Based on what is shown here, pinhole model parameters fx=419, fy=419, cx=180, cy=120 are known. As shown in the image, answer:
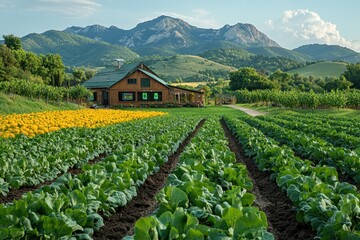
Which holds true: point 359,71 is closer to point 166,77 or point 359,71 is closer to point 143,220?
point 166,77

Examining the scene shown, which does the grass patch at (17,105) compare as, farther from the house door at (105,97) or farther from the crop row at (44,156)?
the house door at (105,97)

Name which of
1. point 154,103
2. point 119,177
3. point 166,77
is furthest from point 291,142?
point 166,77

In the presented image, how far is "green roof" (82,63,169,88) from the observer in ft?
202

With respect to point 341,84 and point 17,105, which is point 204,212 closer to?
point 17,105

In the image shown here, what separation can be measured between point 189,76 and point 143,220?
492 ft

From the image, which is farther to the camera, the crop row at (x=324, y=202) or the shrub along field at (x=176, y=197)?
the crop row at (x=324, y=202)

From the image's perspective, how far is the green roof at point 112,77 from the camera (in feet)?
202

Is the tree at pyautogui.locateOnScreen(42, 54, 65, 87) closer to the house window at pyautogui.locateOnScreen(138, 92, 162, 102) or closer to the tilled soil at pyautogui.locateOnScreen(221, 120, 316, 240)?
the house window at pyautogui.locateOnScreen(138, 92, 162, 102)

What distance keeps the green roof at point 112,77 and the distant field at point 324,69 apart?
89.8 m

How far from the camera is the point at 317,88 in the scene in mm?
94875

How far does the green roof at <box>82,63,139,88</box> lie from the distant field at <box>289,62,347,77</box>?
295 ft

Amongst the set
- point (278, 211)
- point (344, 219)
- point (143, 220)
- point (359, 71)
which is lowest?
point (278, 211)

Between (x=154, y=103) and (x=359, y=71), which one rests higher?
(x=359, y=71)

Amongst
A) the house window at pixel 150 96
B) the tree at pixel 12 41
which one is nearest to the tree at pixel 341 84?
the house window at pixel 150 96
